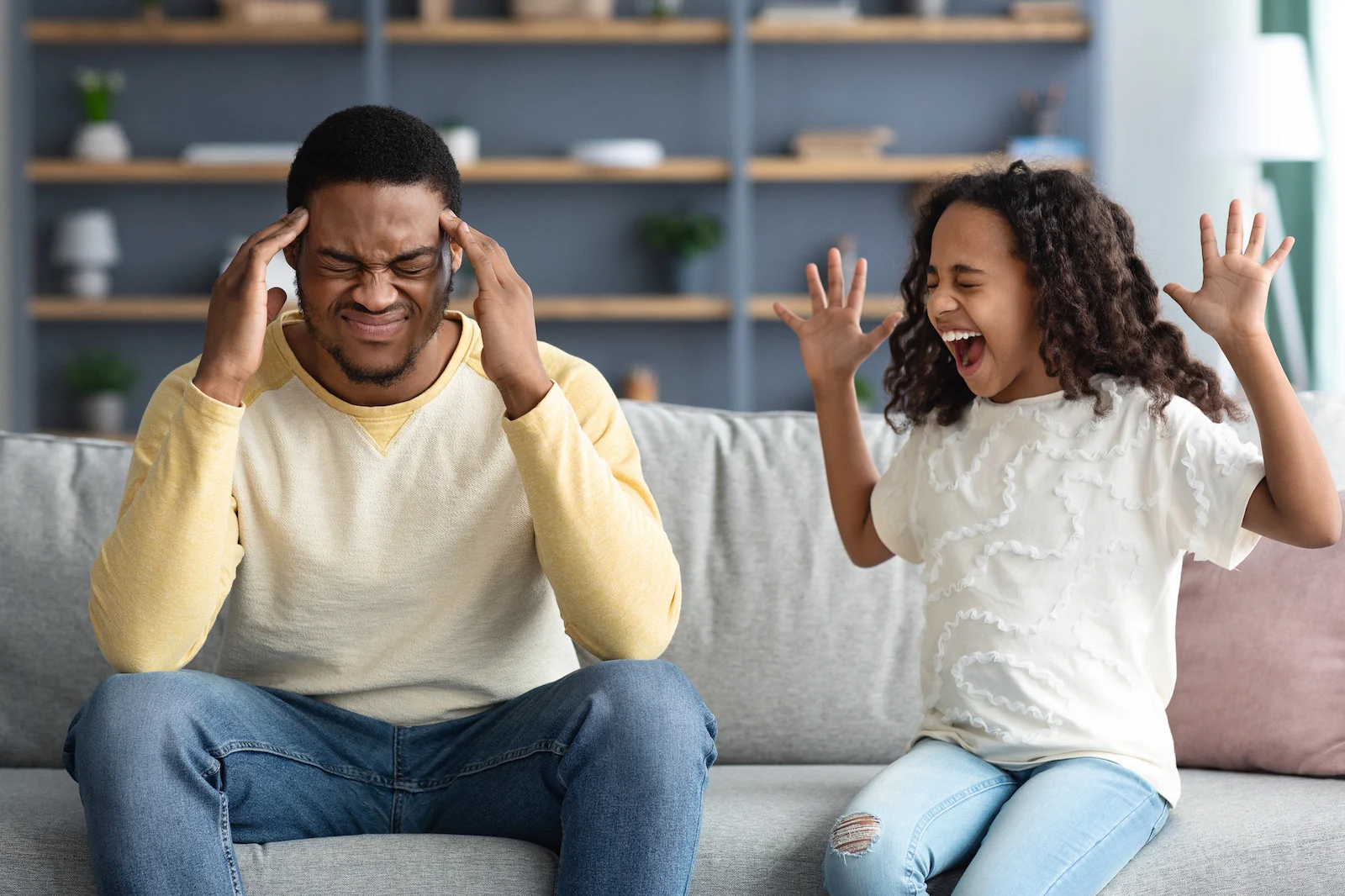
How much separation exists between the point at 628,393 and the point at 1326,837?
3.42 m

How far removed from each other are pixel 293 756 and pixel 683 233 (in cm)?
337

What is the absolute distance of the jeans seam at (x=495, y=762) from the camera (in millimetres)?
1307

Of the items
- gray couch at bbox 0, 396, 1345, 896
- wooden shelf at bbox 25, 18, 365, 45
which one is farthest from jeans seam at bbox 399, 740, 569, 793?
wooden shelf at bbox 25, 18, 365, 45

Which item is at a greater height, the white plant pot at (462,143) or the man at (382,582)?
the white plant pot at (462,143)

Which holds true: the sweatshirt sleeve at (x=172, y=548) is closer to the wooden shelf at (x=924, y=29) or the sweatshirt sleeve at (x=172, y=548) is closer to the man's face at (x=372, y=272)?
the man's face at (x=372, y=272)

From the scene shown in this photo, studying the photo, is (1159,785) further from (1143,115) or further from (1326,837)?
(1143,115)

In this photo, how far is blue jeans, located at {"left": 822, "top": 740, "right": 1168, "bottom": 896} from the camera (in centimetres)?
126

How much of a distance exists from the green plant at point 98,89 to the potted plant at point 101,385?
807 millimetres

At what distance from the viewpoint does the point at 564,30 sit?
4.49 metres

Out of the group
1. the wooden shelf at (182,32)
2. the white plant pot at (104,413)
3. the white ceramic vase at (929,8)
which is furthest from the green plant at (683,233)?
the white plant pot at (104,413)

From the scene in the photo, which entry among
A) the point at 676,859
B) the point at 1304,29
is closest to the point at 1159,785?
the point at 676,859

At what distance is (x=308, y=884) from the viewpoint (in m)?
1.30

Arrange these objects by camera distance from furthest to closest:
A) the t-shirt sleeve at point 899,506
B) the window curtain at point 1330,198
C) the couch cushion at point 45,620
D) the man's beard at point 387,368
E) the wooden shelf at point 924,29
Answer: the wooden shelf at point 924,29 < the window curtain at point 1330,198 < the couch cushion at point 45,620 < the t-shirt sleeve at point 899,506 < the man's beard at point 387,368

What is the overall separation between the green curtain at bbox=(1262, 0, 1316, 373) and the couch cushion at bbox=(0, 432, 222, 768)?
129 inches
